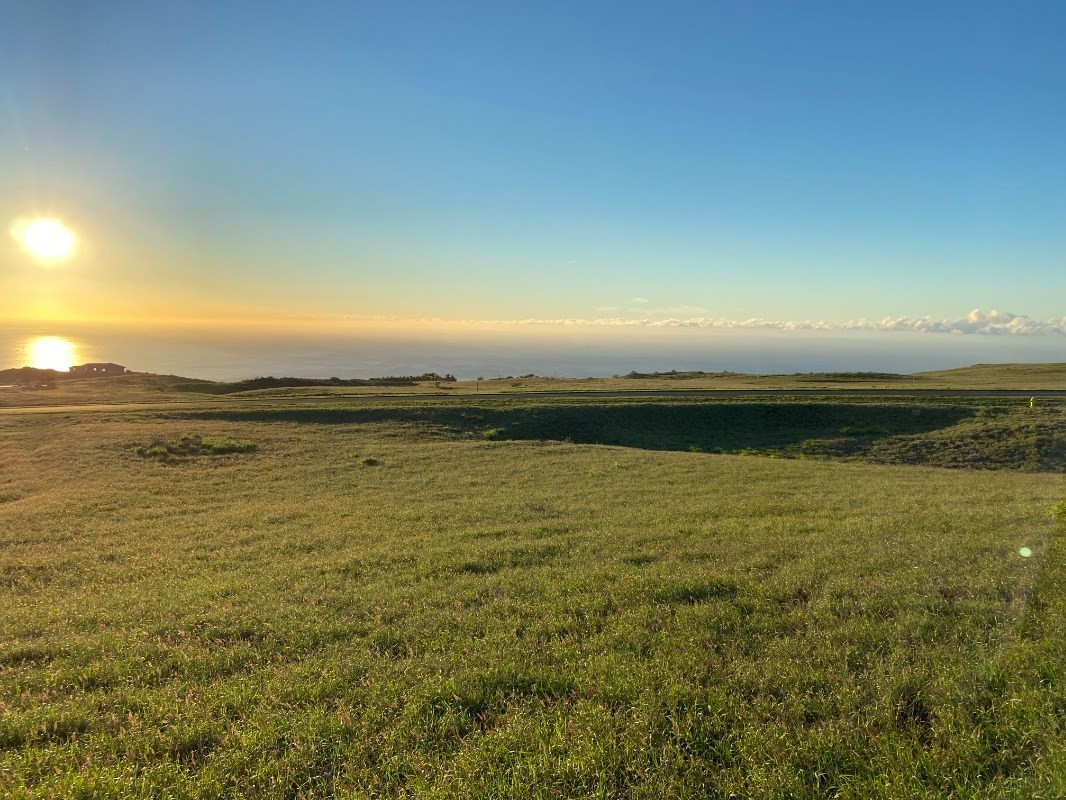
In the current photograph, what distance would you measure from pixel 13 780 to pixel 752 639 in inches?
295

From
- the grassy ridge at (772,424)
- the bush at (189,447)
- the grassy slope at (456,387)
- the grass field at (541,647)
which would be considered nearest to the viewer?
the grass field at (541,647)

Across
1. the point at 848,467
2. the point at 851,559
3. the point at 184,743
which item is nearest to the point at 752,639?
the point at 851,559

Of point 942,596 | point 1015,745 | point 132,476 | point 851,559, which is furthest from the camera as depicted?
point 132,476

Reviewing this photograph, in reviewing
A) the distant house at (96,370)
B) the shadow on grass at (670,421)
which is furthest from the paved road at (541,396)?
the distant house at (96,370)

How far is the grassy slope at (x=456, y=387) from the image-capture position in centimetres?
5400

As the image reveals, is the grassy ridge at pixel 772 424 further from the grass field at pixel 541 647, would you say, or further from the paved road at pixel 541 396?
the grass field at pixel 541 647

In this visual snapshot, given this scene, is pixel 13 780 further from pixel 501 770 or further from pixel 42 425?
pixel 42 425

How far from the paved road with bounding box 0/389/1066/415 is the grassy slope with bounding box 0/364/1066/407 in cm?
353

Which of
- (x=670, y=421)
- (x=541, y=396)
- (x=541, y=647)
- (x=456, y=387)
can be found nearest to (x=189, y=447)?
(x=541, y=396)

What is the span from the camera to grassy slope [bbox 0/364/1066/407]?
2126 inches

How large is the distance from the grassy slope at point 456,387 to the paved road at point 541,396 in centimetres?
353

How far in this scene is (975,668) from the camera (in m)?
5.98

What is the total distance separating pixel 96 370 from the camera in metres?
81.3

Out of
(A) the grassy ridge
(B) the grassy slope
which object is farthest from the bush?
(B) the grassy slope
